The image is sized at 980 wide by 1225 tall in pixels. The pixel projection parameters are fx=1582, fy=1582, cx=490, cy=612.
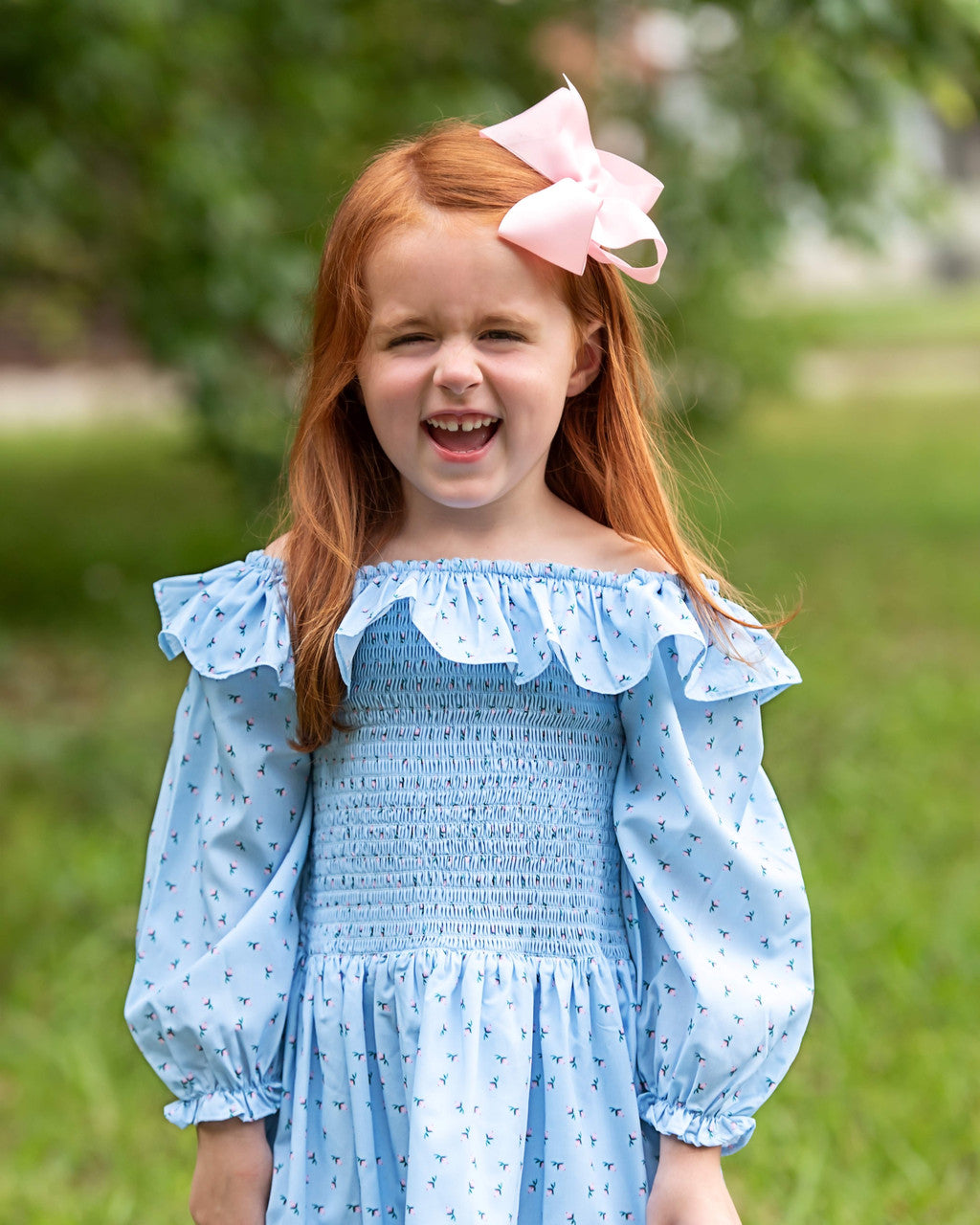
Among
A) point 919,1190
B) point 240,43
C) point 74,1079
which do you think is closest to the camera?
point 919,1190

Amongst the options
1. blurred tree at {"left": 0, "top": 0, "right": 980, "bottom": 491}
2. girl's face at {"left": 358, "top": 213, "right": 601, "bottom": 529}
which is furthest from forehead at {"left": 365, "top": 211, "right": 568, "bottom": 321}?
blurred tree at {"left": 0, "top": 0, "right": 980, "bottom": 491}

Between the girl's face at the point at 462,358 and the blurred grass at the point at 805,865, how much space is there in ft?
2.36

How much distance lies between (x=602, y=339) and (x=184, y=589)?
1.81 ft

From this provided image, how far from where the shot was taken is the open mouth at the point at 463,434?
5.43 feet

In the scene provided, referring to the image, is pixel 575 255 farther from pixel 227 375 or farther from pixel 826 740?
pixel 227 375

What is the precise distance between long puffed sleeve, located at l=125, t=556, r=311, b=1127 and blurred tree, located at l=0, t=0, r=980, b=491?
3138 mm

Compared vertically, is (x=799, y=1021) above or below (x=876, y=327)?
below

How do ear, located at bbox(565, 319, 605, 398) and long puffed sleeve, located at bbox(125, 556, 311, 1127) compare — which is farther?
ear, located at bbox(565, 319, 605, 398)

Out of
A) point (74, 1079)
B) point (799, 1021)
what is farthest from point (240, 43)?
point (799, 1021)

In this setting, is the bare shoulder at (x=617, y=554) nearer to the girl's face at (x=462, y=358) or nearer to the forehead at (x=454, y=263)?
the girl's face at (x=462, y=358)

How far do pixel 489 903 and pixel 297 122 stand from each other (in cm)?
597

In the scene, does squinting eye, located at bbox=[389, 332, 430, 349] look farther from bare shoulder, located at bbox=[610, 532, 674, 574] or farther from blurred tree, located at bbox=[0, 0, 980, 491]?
blurred tree, located at bbox=[0, 0, 980, 491]

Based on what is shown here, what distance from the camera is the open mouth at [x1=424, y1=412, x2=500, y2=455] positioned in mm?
1656

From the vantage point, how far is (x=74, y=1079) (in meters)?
3.32
